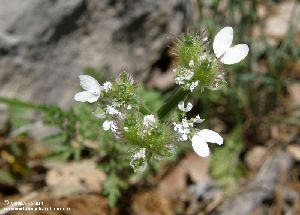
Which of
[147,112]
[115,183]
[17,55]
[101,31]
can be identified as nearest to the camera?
[147,112]

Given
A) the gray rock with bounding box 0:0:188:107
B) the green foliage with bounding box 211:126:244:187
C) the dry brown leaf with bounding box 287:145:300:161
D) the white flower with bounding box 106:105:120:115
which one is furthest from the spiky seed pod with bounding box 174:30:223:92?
the dry brown leaf with bounding box 287:145:300:161

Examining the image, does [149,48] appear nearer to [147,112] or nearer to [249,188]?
[249,188]

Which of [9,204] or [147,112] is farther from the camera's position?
[9,204]

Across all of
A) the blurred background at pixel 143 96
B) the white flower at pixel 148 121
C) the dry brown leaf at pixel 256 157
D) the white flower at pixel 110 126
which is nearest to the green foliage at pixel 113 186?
the blurred background at pixel 143 96

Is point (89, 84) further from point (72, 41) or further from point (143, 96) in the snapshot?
point (72, 41)

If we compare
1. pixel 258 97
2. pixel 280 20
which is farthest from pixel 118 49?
pixel 280 20

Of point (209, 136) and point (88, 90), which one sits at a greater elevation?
point (88, 90)

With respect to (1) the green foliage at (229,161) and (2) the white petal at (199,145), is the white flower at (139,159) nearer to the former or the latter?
(2) the white petal at (199,145)

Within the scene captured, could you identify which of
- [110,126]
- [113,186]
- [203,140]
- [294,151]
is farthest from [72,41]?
[294,151]
